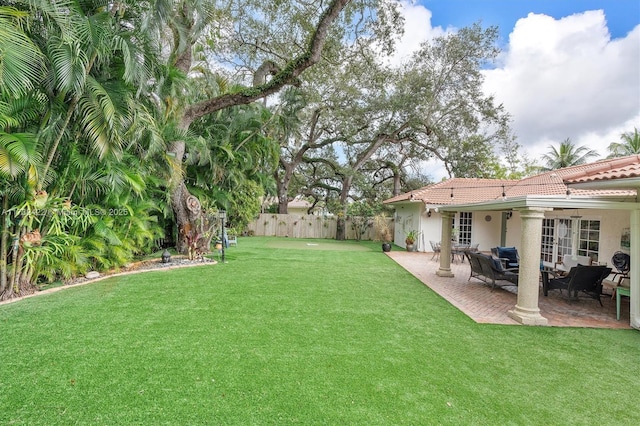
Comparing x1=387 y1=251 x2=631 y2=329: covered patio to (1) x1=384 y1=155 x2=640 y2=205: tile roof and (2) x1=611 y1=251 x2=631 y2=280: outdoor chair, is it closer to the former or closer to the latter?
(2) x1=611 y1=251 x2=631 y2=280: outdoor chair

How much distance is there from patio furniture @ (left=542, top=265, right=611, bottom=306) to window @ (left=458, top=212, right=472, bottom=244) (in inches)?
369

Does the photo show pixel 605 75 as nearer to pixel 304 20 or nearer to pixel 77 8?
pixel 304 20

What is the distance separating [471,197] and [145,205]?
1512cm

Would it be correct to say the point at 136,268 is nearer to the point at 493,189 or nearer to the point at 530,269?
the point at 530,269

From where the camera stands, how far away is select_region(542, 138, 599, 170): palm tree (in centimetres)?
2772

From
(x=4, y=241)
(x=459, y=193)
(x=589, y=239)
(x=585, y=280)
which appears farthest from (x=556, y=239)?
(x=4, y=241)

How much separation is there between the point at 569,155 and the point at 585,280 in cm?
2742

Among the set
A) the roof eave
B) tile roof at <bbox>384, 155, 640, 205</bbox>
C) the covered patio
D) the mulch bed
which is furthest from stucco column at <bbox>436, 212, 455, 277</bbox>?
the mulch bed

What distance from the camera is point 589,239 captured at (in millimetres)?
10414

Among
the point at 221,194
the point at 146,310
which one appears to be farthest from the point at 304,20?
the point at 146,310

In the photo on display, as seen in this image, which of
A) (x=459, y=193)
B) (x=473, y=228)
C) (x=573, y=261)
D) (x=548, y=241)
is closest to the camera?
(x=573, y=261)

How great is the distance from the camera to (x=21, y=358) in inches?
145

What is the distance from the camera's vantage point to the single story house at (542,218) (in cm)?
567

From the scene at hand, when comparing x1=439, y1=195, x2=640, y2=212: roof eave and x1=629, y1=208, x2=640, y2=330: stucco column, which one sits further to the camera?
x1=629, y1=208, x2=640, y2=330: stucco column
